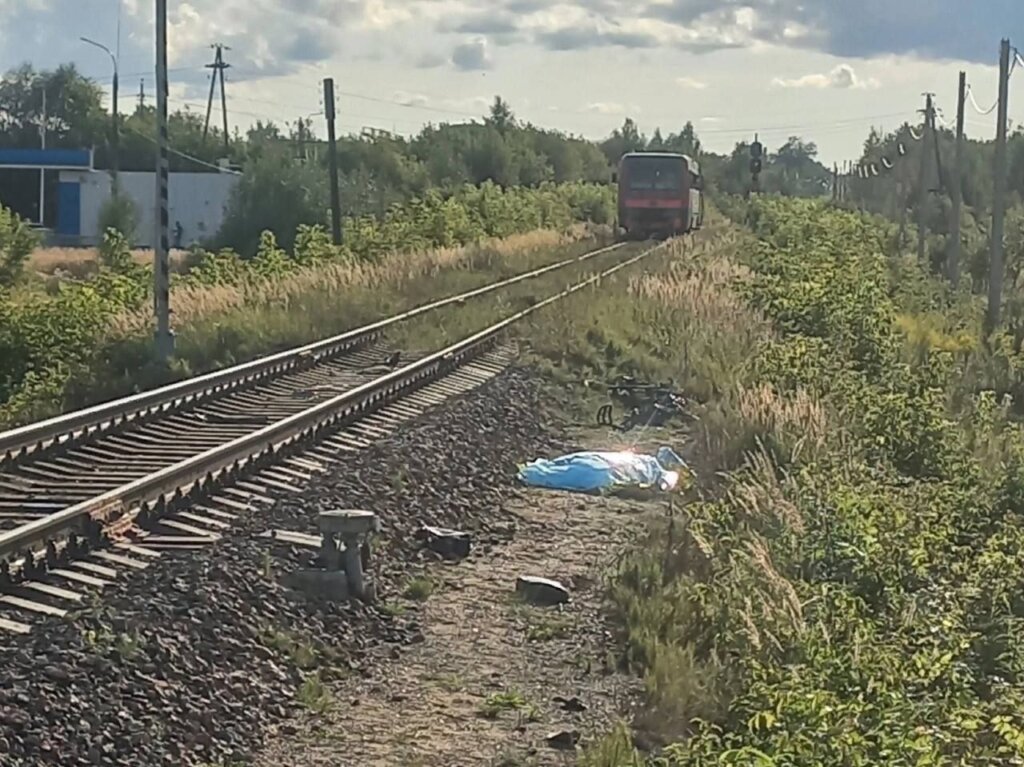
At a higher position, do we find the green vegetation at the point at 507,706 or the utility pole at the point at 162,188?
the utility pole at the point at 162,188


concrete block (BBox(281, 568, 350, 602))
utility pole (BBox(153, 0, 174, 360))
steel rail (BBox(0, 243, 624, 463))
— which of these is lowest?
concrete block (BBox(281, 568, 350, 602))

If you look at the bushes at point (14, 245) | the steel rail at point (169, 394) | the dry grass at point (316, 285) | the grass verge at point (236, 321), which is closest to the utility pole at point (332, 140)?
the dry grass at point (316, 285)

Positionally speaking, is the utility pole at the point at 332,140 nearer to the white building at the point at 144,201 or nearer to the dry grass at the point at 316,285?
the dry grass at the point at 316,285

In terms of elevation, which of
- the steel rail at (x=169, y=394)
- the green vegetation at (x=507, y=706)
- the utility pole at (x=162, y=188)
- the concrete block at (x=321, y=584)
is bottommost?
the green vegetation at (x=507, y=706)

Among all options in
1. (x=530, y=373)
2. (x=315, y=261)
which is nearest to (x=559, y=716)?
(x=530, y=373)

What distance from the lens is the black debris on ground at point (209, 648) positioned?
6.07 meters

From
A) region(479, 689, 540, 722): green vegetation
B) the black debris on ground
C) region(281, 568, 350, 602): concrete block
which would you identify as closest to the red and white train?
the black debris on ground

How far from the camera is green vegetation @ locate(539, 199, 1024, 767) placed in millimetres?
6008

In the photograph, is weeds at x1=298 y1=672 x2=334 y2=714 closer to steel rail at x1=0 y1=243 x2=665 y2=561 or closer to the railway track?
the railway track

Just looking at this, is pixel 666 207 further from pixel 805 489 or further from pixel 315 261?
pixel 805 489

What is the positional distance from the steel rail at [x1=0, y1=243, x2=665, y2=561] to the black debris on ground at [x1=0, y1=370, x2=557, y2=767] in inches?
23.9

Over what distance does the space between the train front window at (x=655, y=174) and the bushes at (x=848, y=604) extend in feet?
126

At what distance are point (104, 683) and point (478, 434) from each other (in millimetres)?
7578

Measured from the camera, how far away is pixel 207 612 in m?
7.50
